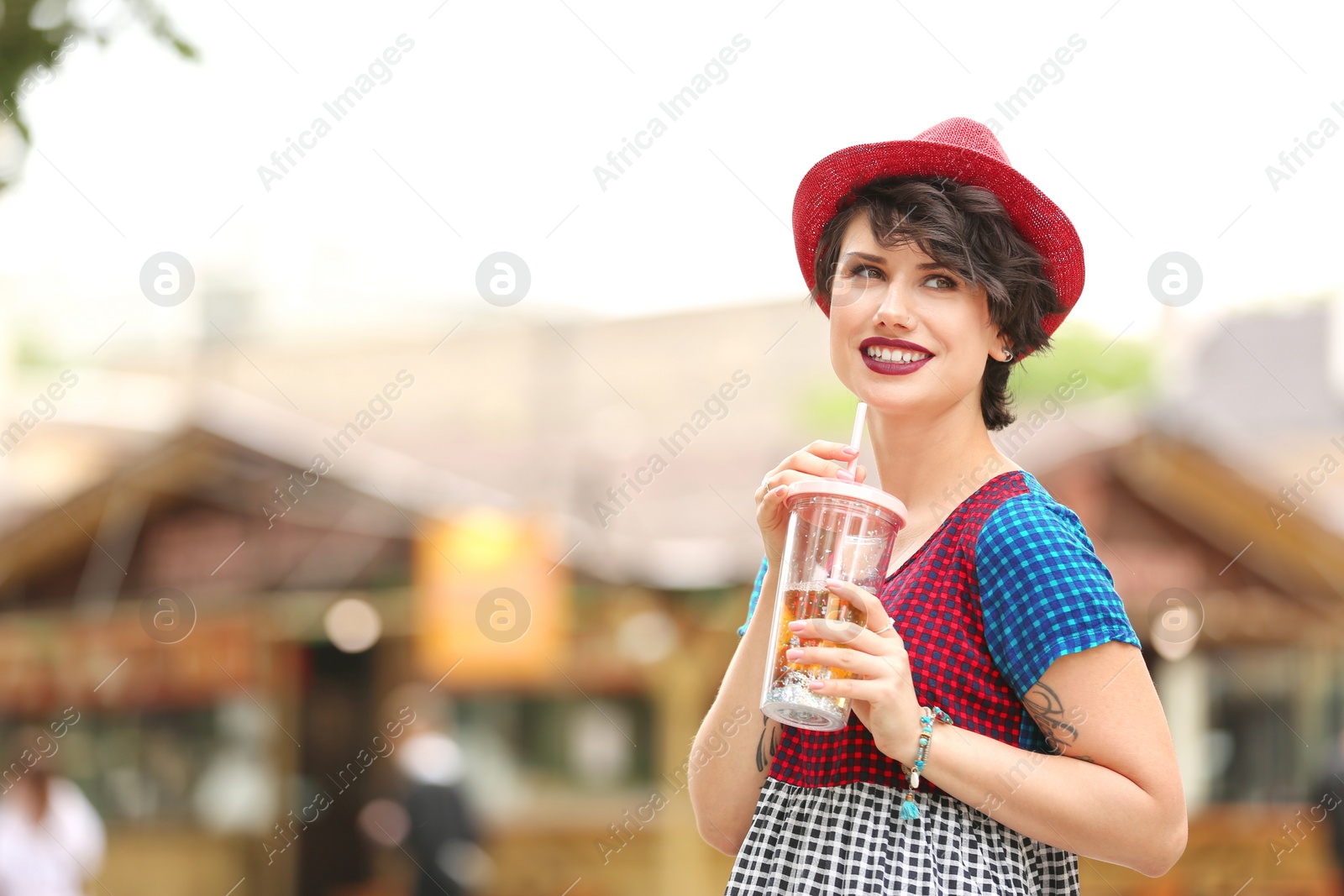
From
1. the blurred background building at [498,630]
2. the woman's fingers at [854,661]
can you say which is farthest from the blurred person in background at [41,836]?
the woman's fingers at [854,661]

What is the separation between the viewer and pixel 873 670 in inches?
45.4

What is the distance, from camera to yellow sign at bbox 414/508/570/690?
295 inches

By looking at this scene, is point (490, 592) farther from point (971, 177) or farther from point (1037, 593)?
point (1037, 593)

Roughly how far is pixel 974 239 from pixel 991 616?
1.32 ft

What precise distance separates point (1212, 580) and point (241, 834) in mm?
7123

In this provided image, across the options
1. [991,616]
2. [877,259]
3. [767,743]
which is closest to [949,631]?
[991,616]

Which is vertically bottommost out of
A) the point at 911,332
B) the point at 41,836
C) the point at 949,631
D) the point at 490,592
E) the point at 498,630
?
the point at 41,836

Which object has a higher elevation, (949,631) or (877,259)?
(877,259)

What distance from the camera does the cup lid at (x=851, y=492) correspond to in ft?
4.16

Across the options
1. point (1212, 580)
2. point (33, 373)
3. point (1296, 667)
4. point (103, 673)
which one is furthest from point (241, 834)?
point (33, 373)

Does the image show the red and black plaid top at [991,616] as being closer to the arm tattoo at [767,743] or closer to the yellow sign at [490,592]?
the arm tattoo at [767,743]

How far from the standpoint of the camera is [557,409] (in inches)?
700

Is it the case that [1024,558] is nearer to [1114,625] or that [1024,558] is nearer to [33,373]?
[1114,625]

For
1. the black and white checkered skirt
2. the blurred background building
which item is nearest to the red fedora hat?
the black and white checkered skirt
